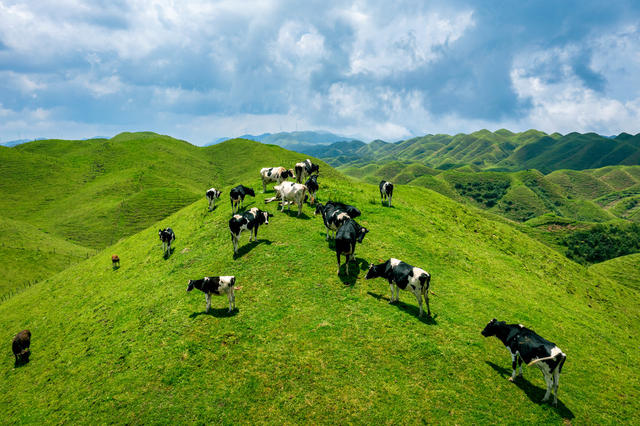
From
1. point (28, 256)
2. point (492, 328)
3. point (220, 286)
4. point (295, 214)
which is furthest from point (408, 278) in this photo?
point (28, 256)

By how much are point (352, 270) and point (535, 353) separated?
9.40 meters

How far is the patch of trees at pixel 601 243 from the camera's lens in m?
120

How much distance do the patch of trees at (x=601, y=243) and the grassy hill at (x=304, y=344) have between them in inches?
5325

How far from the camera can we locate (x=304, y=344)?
12.0m

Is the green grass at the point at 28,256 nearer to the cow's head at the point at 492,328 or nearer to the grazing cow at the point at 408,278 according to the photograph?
the grazing cow at the point at 408,278

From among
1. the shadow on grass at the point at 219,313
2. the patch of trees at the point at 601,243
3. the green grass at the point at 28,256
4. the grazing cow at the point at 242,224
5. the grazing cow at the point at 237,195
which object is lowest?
the patch of trees at the point at 601,243

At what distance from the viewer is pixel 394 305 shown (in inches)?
570

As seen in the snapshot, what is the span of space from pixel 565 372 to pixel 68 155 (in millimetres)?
172933

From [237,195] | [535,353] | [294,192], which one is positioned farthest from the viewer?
[237,195]

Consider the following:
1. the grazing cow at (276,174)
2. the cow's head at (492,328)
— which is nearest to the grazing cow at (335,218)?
the grazing cow at (276,174)

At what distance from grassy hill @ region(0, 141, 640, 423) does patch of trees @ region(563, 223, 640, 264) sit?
13525 cm

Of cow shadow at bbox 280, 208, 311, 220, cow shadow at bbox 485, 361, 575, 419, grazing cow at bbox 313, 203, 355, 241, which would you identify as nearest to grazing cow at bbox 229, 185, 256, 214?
cow shadow at bbox 280, 208, 311, 220

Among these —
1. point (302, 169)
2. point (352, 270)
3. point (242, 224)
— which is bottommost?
point (352, 270)

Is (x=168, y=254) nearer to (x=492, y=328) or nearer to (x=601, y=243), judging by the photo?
(x=492, y=328)
